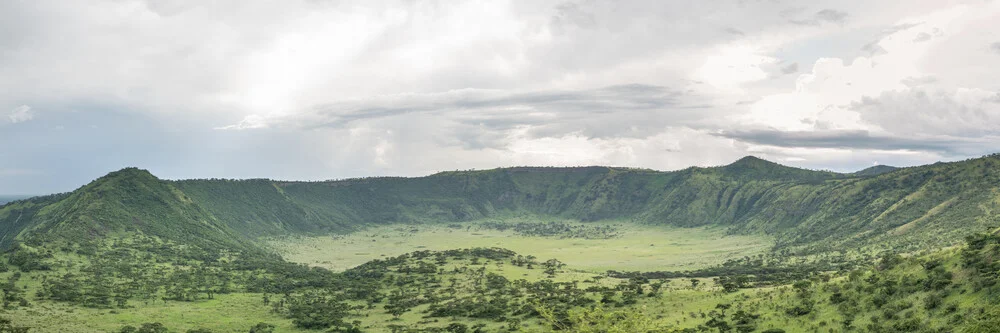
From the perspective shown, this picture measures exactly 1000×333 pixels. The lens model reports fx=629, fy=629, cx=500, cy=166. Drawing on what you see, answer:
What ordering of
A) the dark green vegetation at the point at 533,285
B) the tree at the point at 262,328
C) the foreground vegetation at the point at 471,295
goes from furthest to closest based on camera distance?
1. the tree at the point at 262,328
2. the dark green vegetation at the point at 533,285
3. the foreground vegetation at the point at 471,295

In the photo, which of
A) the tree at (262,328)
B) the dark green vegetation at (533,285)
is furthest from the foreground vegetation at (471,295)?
the tree at (262,328)

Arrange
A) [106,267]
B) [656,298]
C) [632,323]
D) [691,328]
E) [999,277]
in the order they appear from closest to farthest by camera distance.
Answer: [999,277] < [632,323] < [691,328] < [656,298] < [106,267]

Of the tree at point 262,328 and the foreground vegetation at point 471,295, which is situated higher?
the foreground vegetation at point 471,295

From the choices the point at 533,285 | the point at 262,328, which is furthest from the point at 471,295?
the point at 262,328

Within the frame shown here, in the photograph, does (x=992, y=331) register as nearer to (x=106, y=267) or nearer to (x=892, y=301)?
(x=892, y=301)

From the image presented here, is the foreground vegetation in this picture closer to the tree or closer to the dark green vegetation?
the dark green vegetation

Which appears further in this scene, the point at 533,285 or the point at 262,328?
the point at 533,285

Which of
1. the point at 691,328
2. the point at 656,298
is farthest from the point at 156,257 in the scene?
the point at 691,328

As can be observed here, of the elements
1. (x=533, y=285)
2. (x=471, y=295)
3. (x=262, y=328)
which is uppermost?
(x=533, y=285)

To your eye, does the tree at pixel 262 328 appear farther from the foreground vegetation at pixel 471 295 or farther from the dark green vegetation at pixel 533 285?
the dark green vegetation at pixel 533 285

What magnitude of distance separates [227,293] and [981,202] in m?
210

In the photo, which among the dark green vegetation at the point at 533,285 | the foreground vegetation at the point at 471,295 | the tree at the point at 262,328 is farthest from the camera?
the tree at the point at 262,328

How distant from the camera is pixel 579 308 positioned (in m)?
120

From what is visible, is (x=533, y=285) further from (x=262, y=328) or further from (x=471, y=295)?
(x=262, y=328)
